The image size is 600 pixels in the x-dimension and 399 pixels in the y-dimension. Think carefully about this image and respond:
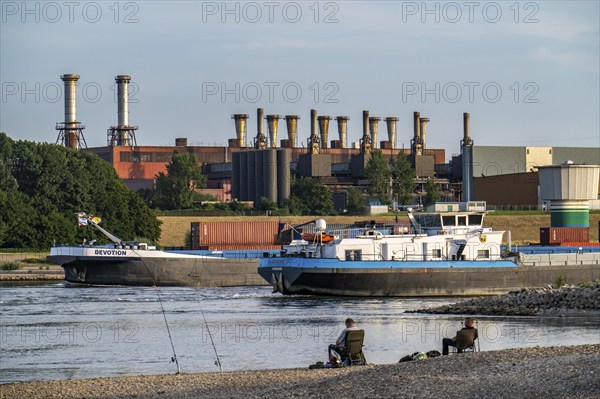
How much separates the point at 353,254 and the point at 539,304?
1079cm

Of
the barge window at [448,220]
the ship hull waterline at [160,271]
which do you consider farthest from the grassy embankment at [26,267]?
the barge window at [448,220]

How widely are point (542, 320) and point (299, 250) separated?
18246 mm

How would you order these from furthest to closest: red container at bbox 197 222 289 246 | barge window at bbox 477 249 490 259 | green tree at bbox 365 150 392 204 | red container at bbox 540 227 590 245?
1. green tree at bbox 365 150 392 204
2. red container at bbox 197 222 289 246
3. red container at bbox 540 227 590 245
4. barge window at bbox 477 249 490 259

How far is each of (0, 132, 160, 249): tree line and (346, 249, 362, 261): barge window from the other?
131ft

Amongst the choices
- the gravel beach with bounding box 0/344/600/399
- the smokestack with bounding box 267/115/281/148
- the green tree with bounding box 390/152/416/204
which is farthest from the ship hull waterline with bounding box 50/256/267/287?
the smokestack with bounding box 267/115/281/148

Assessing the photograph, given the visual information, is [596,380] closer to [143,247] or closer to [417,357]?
[417,357]

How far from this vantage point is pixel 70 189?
9719 centimetres

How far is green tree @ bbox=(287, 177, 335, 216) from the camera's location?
119m

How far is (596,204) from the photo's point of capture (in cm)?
11588

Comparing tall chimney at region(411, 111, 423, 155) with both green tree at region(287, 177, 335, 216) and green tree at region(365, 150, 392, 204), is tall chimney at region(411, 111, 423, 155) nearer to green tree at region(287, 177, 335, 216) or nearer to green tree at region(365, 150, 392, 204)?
green tree at region(365, 150, 392, 204)

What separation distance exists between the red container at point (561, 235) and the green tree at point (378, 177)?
50911mm

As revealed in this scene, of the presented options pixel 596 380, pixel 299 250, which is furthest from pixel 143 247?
pixel 596 380

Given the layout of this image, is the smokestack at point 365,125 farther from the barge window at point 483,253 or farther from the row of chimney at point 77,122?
the barge window at point 483,253

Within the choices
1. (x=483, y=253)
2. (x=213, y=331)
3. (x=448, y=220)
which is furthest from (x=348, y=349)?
(x=483, y=253)
